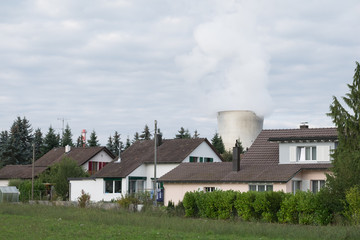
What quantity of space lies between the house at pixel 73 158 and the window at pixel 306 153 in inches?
1443

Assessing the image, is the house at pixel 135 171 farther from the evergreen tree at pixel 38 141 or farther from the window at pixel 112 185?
the evergreen tree at pixel 38 141

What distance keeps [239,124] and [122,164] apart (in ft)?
154

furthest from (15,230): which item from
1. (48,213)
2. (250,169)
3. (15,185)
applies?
(15,185)

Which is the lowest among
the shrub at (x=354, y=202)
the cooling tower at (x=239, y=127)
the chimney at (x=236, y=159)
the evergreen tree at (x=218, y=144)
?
→ the shrub at (x=354, y=202)

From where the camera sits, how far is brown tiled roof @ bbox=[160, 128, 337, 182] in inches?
1773

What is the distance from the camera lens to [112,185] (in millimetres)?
62812

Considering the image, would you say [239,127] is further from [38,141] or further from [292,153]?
[292,153]

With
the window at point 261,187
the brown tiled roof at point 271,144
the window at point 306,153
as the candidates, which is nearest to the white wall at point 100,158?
the brown tiled roof at point 271,144

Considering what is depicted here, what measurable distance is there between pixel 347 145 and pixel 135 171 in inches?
1261

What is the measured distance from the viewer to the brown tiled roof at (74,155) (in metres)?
79.1

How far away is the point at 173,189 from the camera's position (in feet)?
165

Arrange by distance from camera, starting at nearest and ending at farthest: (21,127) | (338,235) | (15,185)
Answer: (338,235) → (15,185) → (21,127)

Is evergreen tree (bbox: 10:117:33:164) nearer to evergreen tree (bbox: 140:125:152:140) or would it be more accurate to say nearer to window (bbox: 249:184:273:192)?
evergreen tree (bbox: 140:125:152:140)

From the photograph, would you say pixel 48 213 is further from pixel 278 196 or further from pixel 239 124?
pixel 239 124
